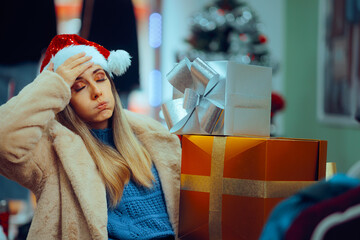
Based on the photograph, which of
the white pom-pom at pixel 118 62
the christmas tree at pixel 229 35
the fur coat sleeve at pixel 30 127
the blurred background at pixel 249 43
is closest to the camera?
the fur coat sleeve at pixel 30 127

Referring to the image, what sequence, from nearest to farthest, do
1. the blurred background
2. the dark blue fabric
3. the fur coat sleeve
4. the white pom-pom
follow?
the dark blue fabric
the fur coat sleeve
the white pom-pom
the blurred background

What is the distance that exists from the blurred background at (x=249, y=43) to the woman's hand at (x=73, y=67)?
123 cm

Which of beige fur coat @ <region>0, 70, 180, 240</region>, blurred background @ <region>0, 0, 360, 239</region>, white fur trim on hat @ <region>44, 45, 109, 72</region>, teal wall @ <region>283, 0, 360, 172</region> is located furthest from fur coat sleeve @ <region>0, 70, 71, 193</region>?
teal wall @ <region>283, 0, 360, 172</region>

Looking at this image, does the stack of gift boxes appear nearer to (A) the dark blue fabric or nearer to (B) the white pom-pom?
(B) the white pom-pom

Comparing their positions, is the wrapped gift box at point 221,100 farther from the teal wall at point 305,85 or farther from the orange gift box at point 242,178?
the teal wall at point 305,85

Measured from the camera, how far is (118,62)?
121cm

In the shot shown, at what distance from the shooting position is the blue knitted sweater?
43.0 inches

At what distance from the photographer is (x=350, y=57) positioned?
132 inches

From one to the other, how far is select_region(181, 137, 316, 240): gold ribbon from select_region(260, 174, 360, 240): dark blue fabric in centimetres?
32

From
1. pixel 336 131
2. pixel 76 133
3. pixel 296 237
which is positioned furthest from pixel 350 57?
pixel 296 237

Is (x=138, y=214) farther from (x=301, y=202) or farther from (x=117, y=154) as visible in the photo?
(x=301, y=202)

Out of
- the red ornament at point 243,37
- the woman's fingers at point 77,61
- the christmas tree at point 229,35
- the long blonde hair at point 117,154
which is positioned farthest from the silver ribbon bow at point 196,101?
the red ornament at point 243,37

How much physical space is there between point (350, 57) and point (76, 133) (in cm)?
278

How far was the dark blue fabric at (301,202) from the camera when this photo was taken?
67cm
